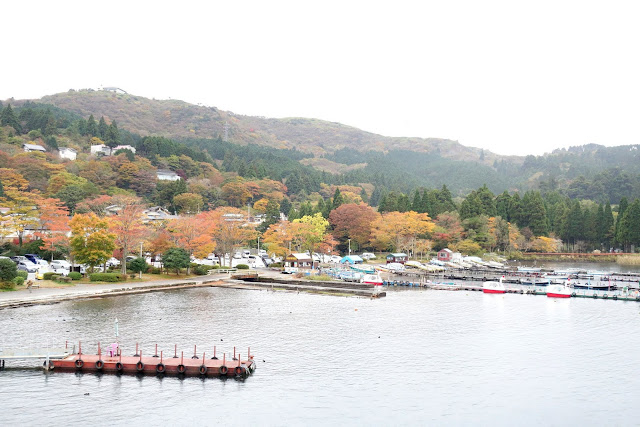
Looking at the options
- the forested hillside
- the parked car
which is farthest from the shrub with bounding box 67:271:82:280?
the forested hillside

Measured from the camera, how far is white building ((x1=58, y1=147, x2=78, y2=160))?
11038 cm

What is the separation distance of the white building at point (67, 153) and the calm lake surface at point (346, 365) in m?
78.1

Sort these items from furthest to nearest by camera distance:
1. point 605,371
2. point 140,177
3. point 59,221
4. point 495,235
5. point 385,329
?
point 140,177 < point 495,235 < point 59,221 < point 385,329 < point 605,371

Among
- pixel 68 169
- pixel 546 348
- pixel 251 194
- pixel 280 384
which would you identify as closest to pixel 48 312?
pixel 280 384

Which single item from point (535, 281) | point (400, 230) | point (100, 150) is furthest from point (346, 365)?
point (100, 150)

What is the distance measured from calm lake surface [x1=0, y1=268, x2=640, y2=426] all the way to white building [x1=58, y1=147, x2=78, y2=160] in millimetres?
78099

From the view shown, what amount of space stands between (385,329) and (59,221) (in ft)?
122

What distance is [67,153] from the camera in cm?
11094

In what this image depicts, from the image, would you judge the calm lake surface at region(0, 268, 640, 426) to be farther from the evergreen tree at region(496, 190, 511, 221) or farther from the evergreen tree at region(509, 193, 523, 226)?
the evergreen tree at region(509, 193, 523, 226)

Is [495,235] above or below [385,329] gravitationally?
above

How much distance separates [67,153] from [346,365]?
102 metres

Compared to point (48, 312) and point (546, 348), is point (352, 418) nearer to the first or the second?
point (546, 348)

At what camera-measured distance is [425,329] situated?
35.4 m

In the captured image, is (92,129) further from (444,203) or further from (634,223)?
(634,223)
